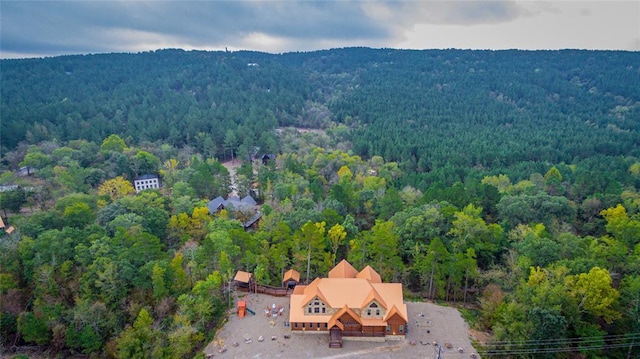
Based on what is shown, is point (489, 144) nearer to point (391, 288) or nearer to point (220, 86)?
point (391, 288)

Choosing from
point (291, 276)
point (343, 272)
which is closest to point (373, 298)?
point (343, 272)

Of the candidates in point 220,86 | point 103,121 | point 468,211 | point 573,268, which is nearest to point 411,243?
point 468,211

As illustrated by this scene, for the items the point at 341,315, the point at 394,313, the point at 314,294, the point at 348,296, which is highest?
the point at 314,294

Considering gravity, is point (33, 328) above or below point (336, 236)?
below

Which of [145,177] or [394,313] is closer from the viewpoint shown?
[394,313]

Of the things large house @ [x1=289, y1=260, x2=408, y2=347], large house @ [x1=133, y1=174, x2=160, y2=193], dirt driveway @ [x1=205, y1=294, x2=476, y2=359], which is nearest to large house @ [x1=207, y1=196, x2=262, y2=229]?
large house @ [x1=133, y1=174, x2=160, y2=193]

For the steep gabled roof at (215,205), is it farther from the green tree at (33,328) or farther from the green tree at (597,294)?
the green tree at (597,294)

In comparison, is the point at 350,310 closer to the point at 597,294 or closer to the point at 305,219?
the point at 305,219
